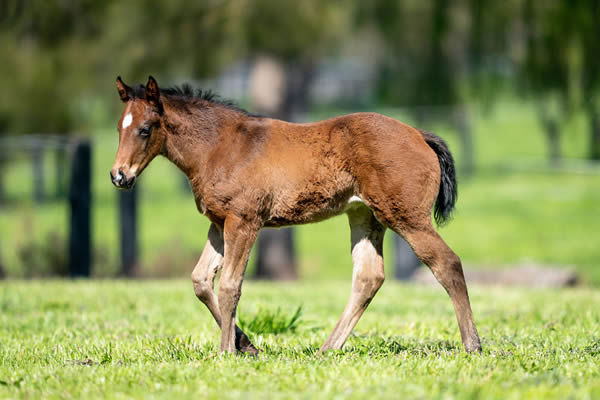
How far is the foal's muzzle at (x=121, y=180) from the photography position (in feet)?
16.5

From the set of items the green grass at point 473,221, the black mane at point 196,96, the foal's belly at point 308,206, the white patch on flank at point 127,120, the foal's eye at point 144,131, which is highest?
the black mane at point 196,96

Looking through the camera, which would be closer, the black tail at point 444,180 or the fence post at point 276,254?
the black tail at point 444,180

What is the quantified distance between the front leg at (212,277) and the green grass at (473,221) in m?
7.71

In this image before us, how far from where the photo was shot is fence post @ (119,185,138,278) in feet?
40.4

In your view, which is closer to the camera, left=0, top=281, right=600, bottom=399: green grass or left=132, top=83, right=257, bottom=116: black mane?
left=0, top=281, right=600, bottom=399: green grass

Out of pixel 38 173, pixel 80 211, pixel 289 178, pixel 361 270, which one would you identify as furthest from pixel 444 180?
pixel 38 173

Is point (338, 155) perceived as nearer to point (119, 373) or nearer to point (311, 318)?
point (119, 373)

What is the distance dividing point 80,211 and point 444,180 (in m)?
7.30

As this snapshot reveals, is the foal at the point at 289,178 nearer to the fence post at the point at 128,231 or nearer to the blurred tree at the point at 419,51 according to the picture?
→ the blurred tree at the point at 419,51

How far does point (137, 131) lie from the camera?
16.9 ft

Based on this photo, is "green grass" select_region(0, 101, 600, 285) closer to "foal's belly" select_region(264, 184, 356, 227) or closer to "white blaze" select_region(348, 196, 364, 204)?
"foal's belly" select_region(264, 184, 356, 227)

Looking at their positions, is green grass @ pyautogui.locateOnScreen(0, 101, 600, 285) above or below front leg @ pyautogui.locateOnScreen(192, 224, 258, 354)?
below

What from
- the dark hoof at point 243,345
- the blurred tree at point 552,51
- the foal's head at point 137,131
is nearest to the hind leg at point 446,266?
the dark hoof at point 243,345

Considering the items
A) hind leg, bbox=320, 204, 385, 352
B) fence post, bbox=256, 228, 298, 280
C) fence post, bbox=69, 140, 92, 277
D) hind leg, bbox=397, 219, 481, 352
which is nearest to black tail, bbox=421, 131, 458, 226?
hind leg, bbox=397, 219, 481, 352
